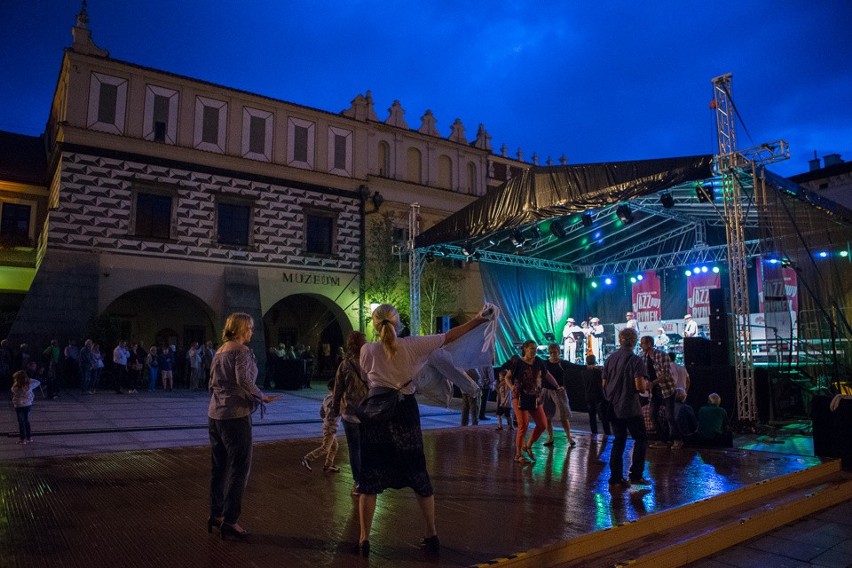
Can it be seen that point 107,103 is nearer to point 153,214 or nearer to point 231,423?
point 153,214

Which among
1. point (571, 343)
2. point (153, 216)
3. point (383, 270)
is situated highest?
point (153, 216)

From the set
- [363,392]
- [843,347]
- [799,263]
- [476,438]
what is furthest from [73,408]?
[843,347]

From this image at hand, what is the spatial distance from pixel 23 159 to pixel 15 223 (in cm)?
339

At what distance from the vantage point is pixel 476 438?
10.0 metres

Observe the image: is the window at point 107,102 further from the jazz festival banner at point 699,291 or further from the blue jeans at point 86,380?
the jazz festival banner at point 699,291

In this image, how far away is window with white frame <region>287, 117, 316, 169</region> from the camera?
23141mm

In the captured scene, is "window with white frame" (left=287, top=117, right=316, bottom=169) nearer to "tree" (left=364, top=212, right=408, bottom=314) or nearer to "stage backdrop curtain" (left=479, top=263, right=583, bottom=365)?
"tree" (left=364, top=212, right=408, bottom=314)

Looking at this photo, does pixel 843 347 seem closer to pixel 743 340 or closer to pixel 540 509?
pixel 743 340

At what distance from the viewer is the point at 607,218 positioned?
18.9 meters

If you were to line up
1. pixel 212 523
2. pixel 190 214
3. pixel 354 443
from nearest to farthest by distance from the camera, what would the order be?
pixel 212 523 → pixel 354 443 → pixel 190 214

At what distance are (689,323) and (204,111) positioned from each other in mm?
18465

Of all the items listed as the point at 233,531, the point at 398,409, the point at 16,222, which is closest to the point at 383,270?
the point at 16,222

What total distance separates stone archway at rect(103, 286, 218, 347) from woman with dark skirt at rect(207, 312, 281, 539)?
18.1 metres

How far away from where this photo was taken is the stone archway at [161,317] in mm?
22031
